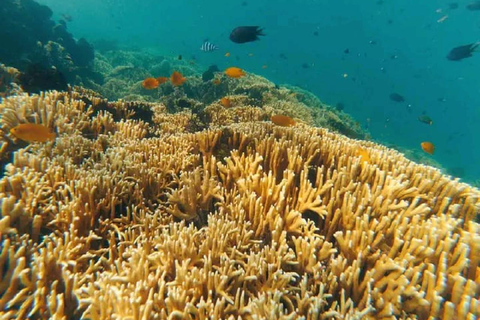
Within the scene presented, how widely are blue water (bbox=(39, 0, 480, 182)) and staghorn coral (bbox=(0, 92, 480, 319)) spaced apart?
62505 millimetres

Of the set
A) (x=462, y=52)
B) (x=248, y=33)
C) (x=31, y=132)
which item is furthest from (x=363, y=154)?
(x=462, y=52)

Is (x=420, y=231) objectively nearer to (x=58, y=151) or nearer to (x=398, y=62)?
(x=58, y=151)

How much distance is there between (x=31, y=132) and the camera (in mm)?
3439

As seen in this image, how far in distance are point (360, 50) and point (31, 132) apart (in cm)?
12309

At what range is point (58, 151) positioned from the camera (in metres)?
3.40

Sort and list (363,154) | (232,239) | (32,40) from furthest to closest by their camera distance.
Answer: (32,40), (363,154), (232,239)

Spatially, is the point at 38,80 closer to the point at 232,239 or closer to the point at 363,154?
the point at 232,239

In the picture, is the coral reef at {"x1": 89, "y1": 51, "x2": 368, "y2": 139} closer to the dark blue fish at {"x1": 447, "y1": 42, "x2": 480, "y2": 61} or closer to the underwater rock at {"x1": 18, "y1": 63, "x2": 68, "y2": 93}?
the underwater rock at {"x1": 18, "y1": 63, "x2": 68, "y2": 93}

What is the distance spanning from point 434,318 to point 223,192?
6.86ft

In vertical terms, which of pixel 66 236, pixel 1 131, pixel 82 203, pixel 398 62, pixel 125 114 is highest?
pixel 398 62

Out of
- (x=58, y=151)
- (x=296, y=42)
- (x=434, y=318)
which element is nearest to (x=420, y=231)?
(x=434, y=318)

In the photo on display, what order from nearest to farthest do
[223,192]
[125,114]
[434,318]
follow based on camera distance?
1. [434,318]
2. [223,192]
3. [125,114]

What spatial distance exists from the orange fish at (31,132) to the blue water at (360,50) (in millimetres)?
63717

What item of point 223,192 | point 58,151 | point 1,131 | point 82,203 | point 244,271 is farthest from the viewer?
point 1,131
